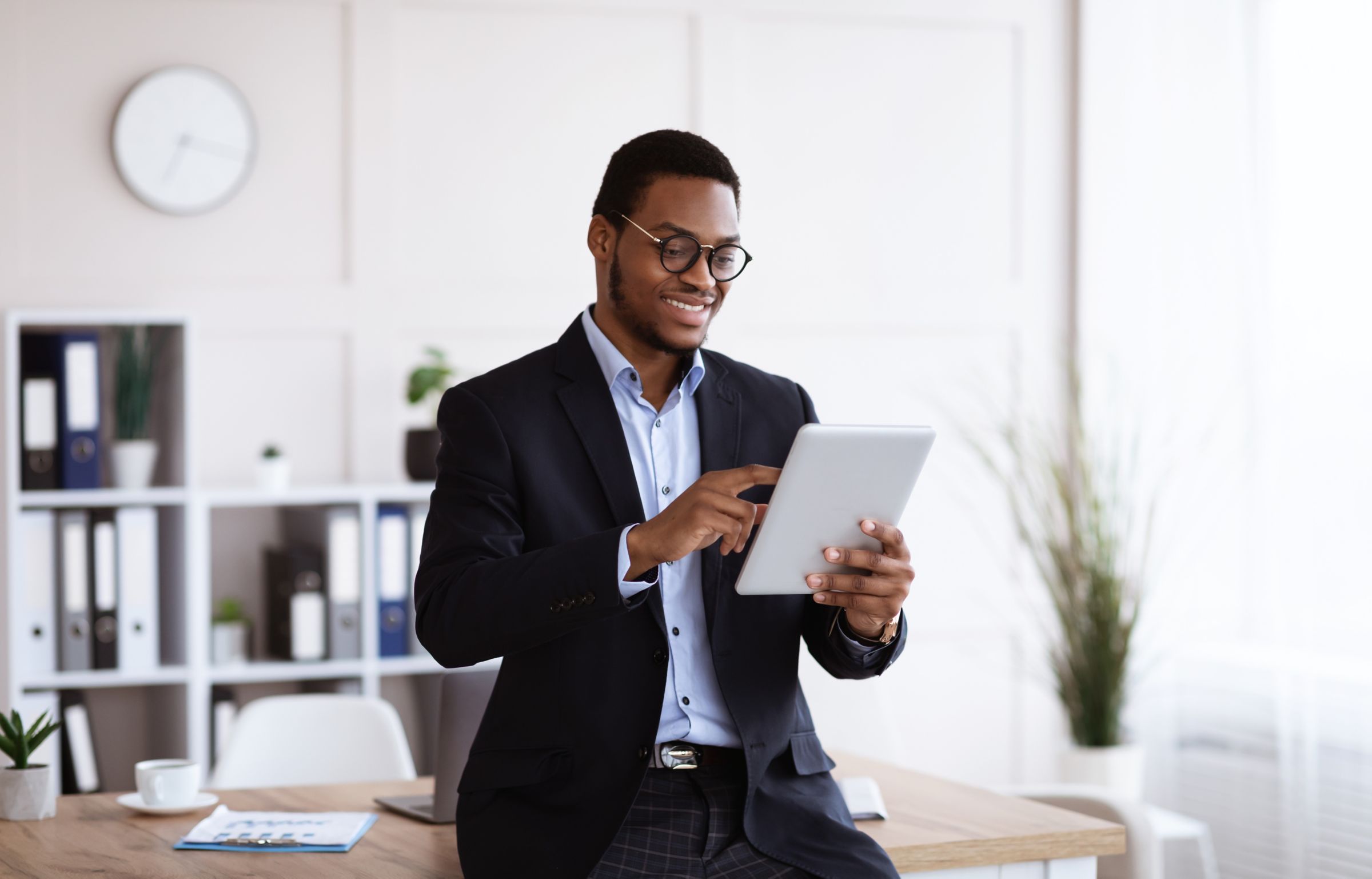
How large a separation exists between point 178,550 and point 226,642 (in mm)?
278

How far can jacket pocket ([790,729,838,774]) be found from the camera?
1.93 m

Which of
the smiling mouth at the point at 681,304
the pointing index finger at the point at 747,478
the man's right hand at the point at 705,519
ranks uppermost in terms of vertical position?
the smiling mouth at the point at 681,304

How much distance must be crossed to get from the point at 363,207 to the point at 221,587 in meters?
1.11

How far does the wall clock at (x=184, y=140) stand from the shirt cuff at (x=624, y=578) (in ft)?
8.54

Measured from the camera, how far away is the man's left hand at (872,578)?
1781mm

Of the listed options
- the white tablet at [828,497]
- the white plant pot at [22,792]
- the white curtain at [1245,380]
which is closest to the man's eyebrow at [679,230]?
the white tablet at [828,497]

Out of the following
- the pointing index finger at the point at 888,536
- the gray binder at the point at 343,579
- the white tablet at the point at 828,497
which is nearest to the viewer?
the white tablet at the point at 828,497

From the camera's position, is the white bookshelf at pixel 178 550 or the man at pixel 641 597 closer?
the man at pixel 641 597

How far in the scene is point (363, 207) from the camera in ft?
13.3

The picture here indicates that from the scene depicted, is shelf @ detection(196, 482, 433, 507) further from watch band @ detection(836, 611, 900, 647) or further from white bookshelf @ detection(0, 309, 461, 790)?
watch band @ detection(836, 611, 900, 647)

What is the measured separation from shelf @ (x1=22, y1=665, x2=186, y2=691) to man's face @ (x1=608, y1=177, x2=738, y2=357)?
2168 mm

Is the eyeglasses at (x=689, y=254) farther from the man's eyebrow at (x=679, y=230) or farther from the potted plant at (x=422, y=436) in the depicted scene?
the potted plant at (x=422, y=436)

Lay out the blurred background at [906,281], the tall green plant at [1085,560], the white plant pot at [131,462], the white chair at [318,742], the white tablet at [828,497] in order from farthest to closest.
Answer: the tall green plant at [1085,560] < the blurred background at [906,281] < the white plant pot at [131,462] < the white chair at [318,742] < the white tablet at [828,497]

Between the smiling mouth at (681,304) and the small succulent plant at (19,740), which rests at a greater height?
the smiling mouth at (681,304)
